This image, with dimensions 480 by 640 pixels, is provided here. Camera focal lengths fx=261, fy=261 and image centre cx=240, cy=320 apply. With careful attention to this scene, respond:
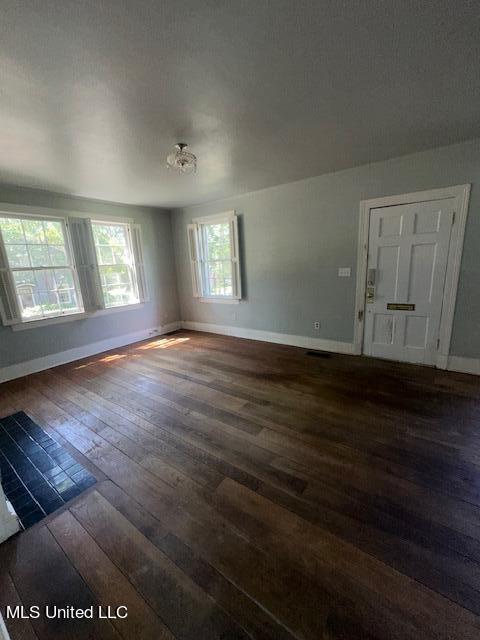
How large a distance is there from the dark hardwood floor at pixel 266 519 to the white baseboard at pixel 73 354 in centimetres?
92

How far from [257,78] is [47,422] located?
10.7 feet

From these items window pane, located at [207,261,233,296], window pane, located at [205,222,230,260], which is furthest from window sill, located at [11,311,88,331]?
window pane, located at [205,222,230,260]

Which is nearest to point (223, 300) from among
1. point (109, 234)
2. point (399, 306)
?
point (109, 234)

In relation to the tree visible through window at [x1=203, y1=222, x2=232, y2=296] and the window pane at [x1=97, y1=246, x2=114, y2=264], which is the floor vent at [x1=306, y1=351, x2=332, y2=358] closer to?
the tree visible through window at [x1=203, y1=222, x2=232, y2=296]

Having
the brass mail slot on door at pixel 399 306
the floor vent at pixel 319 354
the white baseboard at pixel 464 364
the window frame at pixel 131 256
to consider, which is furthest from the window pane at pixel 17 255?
the white baseboard at pixel 464 364

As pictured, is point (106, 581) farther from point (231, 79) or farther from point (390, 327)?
point (390, 327)

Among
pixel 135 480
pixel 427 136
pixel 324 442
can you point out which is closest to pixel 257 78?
pixel 427 136

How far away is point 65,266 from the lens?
3.86m

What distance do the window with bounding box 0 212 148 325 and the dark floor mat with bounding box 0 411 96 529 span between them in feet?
6.18

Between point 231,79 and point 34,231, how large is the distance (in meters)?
3.41

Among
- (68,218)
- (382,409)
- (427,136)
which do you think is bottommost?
(382,409)

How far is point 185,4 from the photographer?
1102 mm

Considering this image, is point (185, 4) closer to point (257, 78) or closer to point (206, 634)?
point (257, 78)

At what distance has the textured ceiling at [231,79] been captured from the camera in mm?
1169
